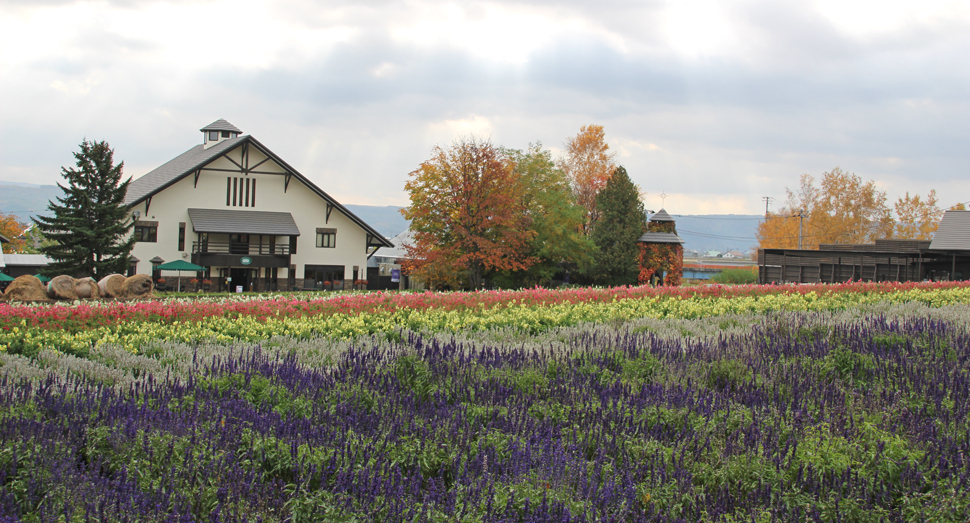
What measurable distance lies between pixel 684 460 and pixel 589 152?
2145 inches

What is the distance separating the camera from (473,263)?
121 feet

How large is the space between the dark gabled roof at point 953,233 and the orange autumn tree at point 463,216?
888 inches

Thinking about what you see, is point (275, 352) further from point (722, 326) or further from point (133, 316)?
point (722, 326)

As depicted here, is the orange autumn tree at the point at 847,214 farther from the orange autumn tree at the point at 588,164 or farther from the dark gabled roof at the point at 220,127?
the dark gabled roof at the point at 220,127

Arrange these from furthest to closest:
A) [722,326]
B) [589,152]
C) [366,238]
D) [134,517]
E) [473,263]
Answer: [589,152]
[366,238]
[473,263]
[722,326]
[134,517]

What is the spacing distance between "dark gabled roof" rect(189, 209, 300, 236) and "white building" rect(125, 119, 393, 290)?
62mm

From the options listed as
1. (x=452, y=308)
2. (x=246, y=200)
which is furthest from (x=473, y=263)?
(x=452, y=308)

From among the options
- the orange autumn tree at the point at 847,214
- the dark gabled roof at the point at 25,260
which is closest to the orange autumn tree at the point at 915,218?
the orange autumn tree at the point at 847,214

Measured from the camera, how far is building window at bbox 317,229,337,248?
46.9 m

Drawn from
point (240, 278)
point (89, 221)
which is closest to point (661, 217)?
point (240, 278)

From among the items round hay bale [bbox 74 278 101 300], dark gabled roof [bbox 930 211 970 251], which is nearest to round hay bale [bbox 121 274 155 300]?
round hay bale [bbox 74 278 101 300]

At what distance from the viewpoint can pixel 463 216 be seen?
36.7 meters

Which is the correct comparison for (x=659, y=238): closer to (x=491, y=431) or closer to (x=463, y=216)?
(x=463, y=216)

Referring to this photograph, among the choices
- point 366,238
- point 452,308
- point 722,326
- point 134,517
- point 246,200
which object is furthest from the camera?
point 366,238
